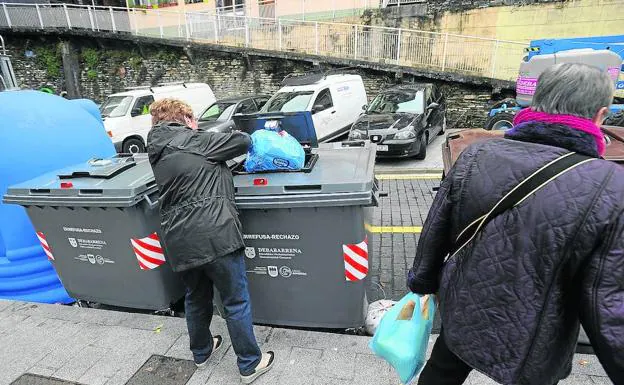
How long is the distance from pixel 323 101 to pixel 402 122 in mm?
2287

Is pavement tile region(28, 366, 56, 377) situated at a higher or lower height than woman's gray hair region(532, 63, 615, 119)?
lower

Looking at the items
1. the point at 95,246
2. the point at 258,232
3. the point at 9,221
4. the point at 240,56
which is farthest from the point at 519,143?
the point at 240,56

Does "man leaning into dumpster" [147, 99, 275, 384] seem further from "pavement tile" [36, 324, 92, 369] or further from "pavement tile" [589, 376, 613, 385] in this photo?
"pavement tile" [589, 376, 613, 385]

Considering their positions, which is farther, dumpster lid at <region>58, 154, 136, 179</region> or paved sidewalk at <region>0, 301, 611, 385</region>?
dumpster lid at <region>58, 154, 136, 179</region>

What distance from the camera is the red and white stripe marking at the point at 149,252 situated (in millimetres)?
2832

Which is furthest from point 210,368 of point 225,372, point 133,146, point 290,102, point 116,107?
point 116,107

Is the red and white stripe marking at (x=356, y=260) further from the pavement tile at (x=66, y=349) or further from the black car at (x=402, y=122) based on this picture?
the black car at (x=402, y=122)

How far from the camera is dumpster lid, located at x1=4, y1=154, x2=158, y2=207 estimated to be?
2.65 metres

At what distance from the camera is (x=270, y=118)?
118 inches

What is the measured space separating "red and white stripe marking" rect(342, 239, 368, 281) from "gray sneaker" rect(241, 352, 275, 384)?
0.75 meters

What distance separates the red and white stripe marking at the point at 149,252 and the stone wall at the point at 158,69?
1169cm

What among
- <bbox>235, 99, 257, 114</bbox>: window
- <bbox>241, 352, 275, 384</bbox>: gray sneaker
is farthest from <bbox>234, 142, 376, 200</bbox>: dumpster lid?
<bbox>235, 99, 257, 114</bbox>: window

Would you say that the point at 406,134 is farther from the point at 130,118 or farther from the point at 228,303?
the point at 130,118

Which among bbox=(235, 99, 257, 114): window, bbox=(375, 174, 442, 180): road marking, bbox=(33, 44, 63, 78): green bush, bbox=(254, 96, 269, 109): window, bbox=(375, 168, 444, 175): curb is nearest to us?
bbox=(375, 174, 442, 180): road marking
